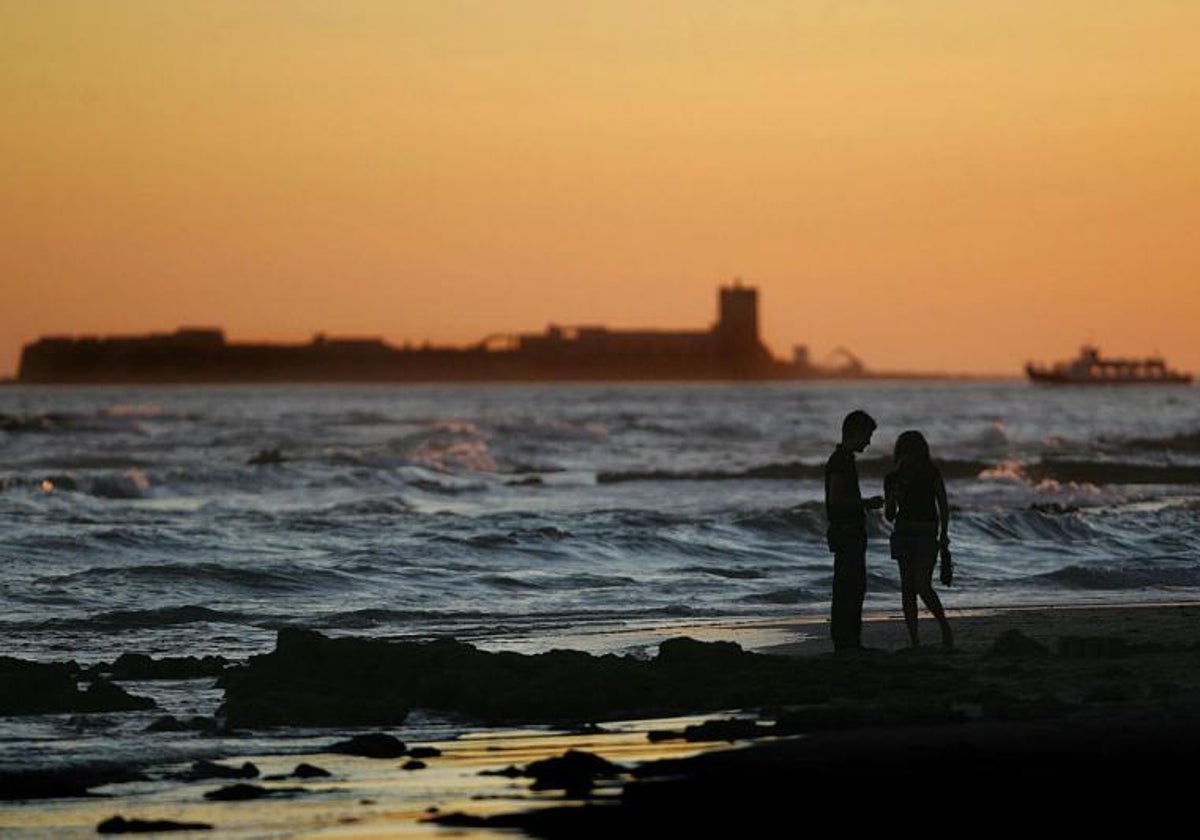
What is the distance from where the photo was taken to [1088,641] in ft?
44.1

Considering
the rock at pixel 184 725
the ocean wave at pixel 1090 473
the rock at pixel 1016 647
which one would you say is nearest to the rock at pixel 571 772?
the rock at pixel 184 725

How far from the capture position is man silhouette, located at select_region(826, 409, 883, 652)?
45.8ft

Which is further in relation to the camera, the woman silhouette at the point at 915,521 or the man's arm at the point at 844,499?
the woman silhouette at the point at 915,521

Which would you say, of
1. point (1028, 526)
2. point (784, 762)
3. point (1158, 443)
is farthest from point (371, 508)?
point (1158, 443)

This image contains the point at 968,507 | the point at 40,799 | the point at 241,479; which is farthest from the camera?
the point at 241,479

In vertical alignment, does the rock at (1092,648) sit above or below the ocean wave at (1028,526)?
above

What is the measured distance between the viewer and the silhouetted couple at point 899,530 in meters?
14.0

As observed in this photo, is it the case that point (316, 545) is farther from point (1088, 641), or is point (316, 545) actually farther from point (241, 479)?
point (241, 479)

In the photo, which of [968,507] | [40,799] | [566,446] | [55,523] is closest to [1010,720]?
[40,799]

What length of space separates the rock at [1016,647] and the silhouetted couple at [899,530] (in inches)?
17.8

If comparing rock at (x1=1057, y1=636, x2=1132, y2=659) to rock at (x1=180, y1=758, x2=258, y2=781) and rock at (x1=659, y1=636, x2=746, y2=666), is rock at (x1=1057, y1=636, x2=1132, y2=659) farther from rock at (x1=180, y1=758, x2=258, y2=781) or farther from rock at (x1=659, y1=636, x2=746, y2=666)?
rock at (x1=180, y1=758, x2=258, y2=781)

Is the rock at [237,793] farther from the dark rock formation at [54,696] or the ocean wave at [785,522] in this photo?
the ocean wave at [785,522]

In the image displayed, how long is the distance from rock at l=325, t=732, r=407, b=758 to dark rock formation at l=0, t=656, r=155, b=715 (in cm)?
193

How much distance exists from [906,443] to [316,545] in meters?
12.5
